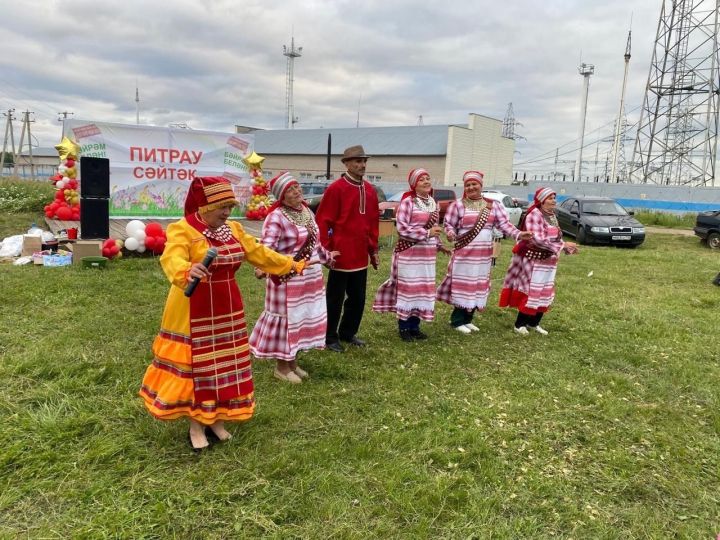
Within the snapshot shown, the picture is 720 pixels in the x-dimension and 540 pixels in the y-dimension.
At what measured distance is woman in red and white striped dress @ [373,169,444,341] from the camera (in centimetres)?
494

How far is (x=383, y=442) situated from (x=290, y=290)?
135 cm

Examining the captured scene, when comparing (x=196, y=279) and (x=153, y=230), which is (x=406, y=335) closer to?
(x=196, y=279)

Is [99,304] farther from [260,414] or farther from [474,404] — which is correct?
[474,404]

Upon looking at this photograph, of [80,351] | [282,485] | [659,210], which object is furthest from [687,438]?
[659,210]

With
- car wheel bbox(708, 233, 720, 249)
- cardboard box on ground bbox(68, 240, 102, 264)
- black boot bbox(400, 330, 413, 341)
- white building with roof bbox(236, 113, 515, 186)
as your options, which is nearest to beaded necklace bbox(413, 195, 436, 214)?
black boot bbox(400, 330, 413, 341)

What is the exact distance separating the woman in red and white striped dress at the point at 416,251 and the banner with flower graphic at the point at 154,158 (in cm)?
922

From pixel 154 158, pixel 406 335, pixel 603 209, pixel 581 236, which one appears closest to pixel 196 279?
pixel 406 335

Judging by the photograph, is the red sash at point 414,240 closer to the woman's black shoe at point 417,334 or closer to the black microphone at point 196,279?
the woman's black shoe at point 417,334

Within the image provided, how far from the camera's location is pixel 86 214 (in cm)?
879

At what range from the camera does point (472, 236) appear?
5.38 metres

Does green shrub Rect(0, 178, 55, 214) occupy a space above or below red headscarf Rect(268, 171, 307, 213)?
below

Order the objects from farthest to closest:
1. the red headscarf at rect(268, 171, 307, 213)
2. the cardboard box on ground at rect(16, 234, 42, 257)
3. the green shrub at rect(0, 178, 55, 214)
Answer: the green shrub at rect(0, 178, 55, 214) < the cardboard box on ground at rect(16, 234, 42, 257) < the red headscarf at rect(268, 171, 307, 213)

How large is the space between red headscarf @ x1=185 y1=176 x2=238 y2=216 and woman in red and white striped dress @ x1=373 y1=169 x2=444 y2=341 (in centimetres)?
244

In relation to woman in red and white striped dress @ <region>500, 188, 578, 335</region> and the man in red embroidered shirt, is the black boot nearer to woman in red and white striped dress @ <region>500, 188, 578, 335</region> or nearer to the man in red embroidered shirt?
the man in red embroidered shirt
